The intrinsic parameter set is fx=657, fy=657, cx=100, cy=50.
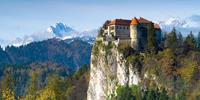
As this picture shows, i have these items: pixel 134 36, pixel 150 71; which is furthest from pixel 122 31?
pixel 150 71

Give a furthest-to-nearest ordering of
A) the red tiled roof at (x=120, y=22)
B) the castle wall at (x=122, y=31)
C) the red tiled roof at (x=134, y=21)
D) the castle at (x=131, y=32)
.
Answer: the red tiled roof at (x=120, y=22) < the castle wall at (x=122, y=31) < the red tiled roof at (x=134, y=21) < the castle at (x=131, y=32)

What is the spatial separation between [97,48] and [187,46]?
25.7 metres

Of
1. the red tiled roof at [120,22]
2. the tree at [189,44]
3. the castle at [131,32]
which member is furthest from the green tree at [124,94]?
the red tiled roof at [120,22]

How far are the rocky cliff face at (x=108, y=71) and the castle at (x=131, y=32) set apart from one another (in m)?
2.54

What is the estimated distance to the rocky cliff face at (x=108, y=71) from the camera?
15238cm

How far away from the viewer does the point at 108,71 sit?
163375 millimetres

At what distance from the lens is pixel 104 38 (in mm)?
159875

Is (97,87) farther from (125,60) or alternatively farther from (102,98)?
(125,60)

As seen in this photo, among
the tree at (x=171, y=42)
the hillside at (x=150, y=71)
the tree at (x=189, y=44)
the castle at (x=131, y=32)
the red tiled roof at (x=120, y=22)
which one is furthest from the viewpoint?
the red tiled roof at (x=120, y=22)

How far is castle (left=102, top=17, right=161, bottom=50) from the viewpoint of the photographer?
150m

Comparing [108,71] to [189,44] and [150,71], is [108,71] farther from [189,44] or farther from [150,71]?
[150,71]

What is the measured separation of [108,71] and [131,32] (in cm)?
1572

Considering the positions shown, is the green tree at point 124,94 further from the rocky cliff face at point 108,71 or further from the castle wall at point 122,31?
the castle wall at point 122,31

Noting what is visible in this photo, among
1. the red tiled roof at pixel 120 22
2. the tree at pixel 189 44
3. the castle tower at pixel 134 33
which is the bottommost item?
the tree at pixel 189 44
